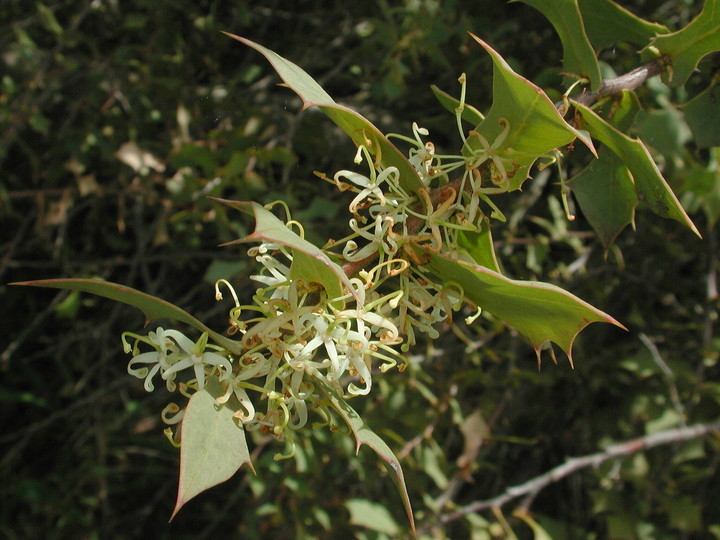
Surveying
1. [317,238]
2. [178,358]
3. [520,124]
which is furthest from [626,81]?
[317,238]

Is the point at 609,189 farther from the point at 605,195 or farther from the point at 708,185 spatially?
the point at 708,185

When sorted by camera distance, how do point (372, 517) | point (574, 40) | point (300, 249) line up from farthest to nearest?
1. point (372, 517)
2. point (574, 40)
3. point (300, 249)

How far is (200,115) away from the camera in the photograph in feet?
5.48

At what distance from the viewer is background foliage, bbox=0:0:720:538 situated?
1.42 meters

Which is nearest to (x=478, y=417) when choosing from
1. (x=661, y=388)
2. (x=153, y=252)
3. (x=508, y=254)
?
→ (x=508, y=254)

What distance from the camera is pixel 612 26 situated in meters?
0.77

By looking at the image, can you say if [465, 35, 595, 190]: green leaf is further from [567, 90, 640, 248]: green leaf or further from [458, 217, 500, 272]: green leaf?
[567, 90, 640, 248]: green leaf

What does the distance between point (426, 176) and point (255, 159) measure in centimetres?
93

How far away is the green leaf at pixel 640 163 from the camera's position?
581 millimetres

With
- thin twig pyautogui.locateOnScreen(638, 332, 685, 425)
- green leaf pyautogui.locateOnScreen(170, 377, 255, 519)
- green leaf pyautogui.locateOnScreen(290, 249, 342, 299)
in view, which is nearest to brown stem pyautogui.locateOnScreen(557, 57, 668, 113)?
green leaf pyautogui.locateOnScreen(290, 249, 342, 299)

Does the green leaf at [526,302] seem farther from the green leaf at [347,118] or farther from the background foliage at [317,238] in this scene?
the background foliage at [317,238]

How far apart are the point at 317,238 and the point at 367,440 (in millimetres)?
688

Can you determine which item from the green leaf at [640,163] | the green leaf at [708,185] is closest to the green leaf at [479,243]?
the green leaf at [640,163]

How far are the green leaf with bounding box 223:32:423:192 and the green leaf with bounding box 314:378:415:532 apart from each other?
0.62ft
